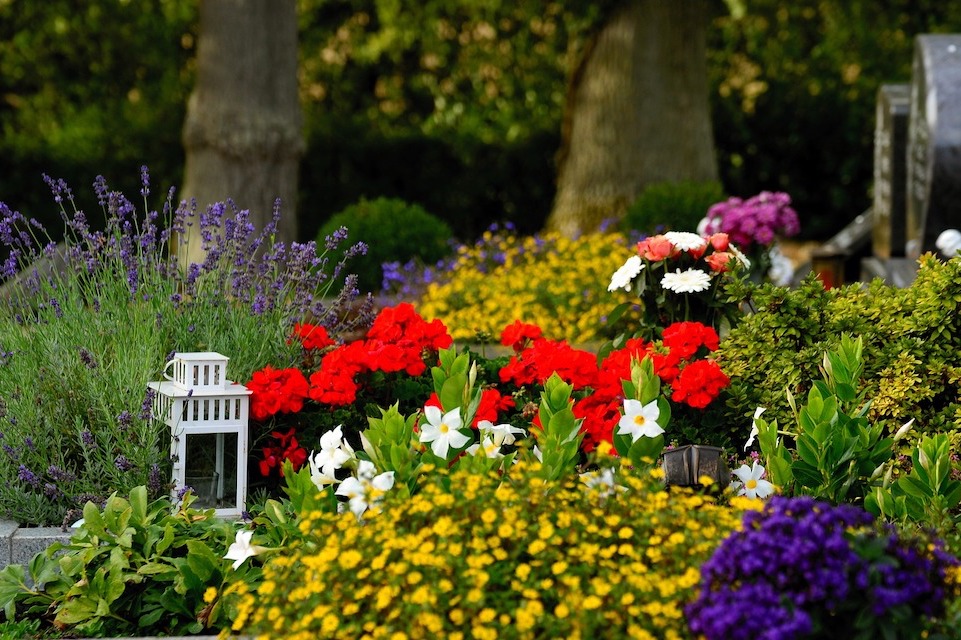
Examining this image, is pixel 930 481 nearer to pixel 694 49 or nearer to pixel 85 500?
pixel 85 500

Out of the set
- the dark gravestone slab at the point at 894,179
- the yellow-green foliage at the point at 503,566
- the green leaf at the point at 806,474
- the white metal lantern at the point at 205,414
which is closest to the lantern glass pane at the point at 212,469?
the white metal lantern at the point at 205,414

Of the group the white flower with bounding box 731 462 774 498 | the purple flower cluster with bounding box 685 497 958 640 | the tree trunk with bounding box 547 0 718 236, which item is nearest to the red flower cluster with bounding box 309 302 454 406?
the white flower with bounding box 731 462 774 498

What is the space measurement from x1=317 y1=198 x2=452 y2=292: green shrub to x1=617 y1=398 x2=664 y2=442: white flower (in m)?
5.89

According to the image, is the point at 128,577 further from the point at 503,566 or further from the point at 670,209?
the point at 670,209

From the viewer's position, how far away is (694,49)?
478 inches

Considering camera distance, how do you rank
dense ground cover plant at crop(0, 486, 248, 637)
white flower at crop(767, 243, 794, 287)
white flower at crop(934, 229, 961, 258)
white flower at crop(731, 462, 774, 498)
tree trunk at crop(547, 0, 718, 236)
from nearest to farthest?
dense ground cover plant at crop(0, 486, 248, 637)
white flower at crop(731, 462, 774, 498)
white flower at crop(934, 229, 961, 258)
white flower at crop(767, 243, 794, 287)
tree trunk at crop(547, 0, 718, 236)

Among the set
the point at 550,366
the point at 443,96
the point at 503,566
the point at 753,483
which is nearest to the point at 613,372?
the point at 550,366

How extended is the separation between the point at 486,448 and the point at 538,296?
15.3 feet

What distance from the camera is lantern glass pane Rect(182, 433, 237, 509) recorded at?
433 cm

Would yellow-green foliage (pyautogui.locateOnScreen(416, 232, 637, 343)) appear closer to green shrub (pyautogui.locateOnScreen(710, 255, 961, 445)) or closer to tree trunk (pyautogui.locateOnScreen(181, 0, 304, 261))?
tree trunk (pyautogui.locateOnScreen(181, 0, 304, 261))

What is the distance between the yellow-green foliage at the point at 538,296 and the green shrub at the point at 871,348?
9.63ft

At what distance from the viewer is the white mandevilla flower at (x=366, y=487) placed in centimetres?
321

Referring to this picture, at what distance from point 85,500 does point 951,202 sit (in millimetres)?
6698

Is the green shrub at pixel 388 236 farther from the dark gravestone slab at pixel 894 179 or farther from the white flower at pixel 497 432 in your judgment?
the white flower at pixel 497 432
